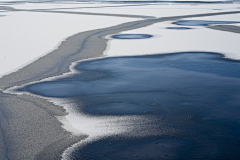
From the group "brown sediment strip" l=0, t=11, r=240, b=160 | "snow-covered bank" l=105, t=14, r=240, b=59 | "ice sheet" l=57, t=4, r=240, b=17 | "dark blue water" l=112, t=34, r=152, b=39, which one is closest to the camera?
"brown sediment strip" l=0, t=11, r=240, b=160

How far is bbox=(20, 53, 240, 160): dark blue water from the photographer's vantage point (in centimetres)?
399

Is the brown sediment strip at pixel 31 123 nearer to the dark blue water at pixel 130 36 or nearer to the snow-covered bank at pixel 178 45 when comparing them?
the snow-covered bank at pixel 178 45

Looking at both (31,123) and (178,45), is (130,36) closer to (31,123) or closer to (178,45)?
(178,45)

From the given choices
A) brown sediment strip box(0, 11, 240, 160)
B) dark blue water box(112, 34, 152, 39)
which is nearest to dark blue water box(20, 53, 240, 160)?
brown sediment strip box(0, 11, 240, 160)

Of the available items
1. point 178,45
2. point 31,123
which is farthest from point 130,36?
point 31,123

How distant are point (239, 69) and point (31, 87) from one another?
522 cm

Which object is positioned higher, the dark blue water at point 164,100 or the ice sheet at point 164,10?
the ice sheet at point 164,10

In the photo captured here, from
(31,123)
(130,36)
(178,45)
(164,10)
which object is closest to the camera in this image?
(31,123)

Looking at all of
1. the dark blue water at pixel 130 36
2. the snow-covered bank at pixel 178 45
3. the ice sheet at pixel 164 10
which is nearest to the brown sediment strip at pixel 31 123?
the snow-covered bank at pixel 178 45

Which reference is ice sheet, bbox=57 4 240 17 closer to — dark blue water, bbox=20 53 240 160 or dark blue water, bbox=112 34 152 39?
dark blue water, bbox=112 34 152 39

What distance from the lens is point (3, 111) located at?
526cm

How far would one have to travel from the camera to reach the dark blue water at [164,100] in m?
3.99

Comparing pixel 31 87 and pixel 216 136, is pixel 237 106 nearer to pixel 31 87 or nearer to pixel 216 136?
pixel 216 136

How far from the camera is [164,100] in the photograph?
581cm
